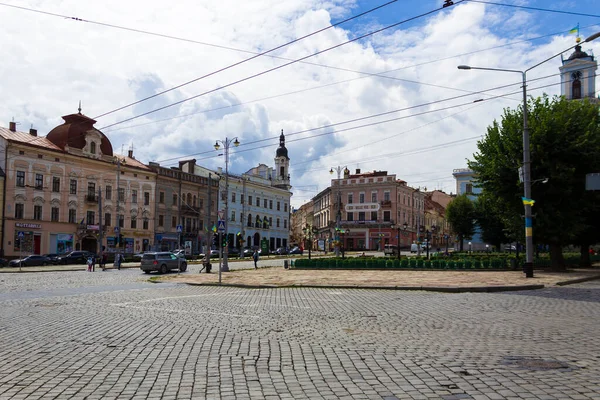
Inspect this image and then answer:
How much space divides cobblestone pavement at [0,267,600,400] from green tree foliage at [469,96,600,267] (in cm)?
1623

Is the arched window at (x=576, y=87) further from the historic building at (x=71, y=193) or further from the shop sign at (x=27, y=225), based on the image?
the shop sign at (x=27, y=225)

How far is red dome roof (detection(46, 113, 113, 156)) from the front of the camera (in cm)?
5666

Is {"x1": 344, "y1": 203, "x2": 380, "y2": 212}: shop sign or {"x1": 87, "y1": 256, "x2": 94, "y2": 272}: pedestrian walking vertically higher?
{"x1": 344, "y1": 203, "x2": 380, "y2": 212}: shop sign

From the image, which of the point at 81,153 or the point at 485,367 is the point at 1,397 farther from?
the point at 81,153

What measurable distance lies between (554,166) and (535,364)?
25.0 meters

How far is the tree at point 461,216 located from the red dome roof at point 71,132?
48441mm

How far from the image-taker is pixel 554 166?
1150 inches

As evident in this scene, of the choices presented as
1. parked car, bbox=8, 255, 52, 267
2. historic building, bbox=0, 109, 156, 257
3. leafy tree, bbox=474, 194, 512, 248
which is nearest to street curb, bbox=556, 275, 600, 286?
leafy tree, bbox=474, 194, 512, 248

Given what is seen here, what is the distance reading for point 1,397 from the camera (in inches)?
224

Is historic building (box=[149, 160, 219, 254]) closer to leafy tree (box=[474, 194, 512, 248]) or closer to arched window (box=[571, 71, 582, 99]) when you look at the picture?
leafy tree (box=[474, 194, 512, 248])

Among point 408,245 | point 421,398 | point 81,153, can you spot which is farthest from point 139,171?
point 421,398

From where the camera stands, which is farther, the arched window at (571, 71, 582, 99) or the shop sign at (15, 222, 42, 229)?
the arched window at (571, 71, 582, 99)

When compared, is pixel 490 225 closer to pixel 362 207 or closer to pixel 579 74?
pixel 579 74

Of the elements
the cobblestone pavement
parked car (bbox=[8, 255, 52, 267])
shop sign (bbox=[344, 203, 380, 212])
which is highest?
shop sign (bbox=[344, 203, 380, 212])
